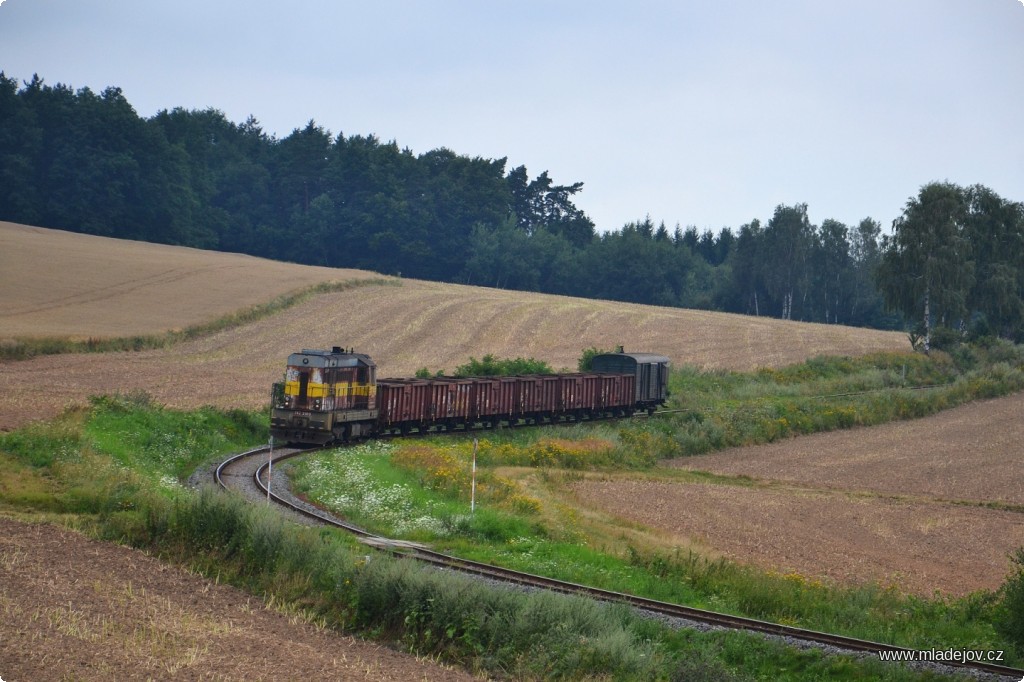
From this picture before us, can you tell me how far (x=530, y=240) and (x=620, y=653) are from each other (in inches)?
4455

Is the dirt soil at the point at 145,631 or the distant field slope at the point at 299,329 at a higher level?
the distant field slope at the point at 299,329

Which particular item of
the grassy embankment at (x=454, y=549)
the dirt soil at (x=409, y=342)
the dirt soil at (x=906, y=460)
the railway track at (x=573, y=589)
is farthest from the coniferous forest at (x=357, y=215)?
the railway track at (x=573, y=589)

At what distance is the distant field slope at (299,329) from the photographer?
151 ft

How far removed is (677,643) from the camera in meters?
15.4

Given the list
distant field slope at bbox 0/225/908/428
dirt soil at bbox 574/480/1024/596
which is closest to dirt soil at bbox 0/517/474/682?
dirt soil at bbox 574/480/1024/596

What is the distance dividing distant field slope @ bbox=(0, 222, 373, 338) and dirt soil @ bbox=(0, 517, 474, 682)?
38.8 metres

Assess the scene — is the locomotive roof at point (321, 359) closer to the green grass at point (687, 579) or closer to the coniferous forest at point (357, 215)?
the green grass at point (687, 579)

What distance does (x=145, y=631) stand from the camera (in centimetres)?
1355

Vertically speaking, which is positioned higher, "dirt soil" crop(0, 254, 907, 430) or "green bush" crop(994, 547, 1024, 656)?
"dirt soil" crop(0, 254, 907, 430)

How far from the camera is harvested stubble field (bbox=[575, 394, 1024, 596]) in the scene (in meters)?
23.3

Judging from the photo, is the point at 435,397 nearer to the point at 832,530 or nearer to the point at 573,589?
the point at 832,530

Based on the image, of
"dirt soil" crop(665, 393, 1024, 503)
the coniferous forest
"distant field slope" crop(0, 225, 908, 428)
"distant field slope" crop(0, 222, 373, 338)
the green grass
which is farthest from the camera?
the coniferous forest

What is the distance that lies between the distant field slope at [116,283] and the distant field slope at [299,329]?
195 mm

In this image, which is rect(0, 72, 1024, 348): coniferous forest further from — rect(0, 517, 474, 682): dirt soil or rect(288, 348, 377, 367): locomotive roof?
rect(0, 517, 474, 682): dirt soil
